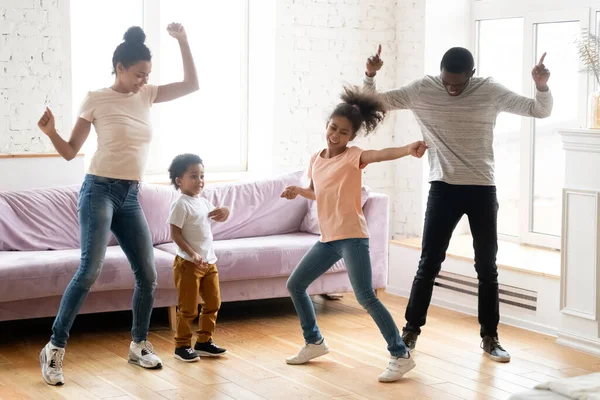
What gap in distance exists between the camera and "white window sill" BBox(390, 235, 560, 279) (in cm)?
512

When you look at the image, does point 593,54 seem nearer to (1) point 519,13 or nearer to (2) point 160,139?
(1) point 519,13

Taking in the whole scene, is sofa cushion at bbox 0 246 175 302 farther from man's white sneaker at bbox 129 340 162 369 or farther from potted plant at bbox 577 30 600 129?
potted plant at bbox 577 30 600 129

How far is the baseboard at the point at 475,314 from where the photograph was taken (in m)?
4.96

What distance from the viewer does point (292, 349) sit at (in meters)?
4.51

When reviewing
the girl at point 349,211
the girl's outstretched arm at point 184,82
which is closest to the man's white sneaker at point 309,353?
the girl at point 349,211

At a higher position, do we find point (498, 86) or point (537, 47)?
point (537, 47)

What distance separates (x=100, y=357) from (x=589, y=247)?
2343 millimetres

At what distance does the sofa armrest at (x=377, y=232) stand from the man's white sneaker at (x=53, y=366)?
206 cm

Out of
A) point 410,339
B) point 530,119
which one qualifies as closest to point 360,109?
point 410,339

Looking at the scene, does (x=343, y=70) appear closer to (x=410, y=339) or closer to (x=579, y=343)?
(x=410, y=339)

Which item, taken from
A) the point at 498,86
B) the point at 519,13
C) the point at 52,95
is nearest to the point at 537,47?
the point at 519,13

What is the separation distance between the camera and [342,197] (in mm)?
3908

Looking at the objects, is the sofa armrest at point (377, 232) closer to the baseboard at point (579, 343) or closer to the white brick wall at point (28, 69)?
the baseboard at point (579, 343)

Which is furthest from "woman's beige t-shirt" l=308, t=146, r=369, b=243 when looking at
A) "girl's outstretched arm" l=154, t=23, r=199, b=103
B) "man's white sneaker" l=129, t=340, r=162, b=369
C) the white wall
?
the white wall
